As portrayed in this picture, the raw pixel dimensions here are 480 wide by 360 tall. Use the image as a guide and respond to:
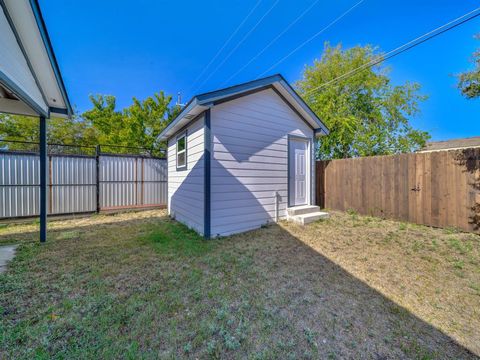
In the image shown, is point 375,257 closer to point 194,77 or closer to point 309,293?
point 309,293

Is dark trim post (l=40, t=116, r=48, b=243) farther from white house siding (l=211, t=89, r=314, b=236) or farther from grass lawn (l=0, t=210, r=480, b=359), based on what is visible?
white house siding (l=211, t=89, r=314, b=236)

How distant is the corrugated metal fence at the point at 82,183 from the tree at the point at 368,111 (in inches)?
374

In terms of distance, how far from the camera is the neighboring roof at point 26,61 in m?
2.68

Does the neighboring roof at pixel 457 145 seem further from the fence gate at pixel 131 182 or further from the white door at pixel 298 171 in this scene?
the fence gate at pixel 131 182

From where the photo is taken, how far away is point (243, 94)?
502 cm

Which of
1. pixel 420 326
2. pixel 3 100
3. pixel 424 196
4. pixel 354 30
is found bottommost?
pixel 420 326

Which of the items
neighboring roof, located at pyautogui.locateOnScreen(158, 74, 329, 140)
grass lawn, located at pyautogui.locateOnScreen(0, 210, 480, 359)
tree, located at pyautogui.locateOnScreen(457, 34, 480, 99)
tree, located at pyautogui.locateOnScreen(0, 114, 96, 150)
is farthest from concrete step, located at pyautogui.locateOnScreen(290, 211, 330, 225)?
tree, located at pyautogui.locateOnScreen(0, 114, 96, 150)

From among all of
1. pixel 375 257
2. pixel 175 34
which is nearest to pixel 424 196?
pixel 375 257

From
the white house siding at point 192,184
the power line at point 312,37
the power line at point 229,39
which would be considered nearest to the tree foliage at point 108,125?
the power line at point 229,39

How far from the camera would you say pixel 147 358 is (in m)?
1.58

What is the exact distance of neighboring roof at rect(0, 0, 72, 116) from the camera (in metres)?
2.68

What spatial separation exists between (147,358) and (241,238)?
317 centimetres

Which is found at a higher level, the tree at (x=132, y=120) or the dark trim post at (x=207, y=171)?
the tree at (x=132, y=120)

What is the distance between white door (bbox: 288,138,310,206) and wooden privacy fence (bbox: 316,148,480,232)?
5.31 feet
